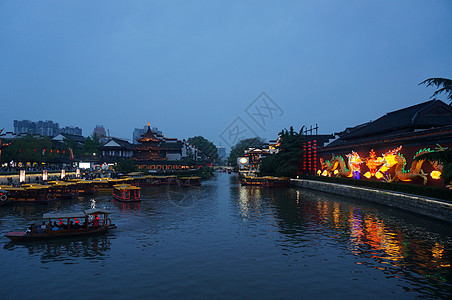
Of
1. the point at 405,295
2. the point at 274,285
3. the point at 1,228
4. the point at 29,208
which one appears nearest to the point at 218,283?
the point at 274,285

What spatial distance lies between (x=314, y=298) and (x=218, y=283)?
397 centimetres

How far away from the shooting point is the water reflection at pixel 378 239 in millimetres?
13792

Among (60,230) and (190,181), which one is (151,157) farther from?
(60,230)

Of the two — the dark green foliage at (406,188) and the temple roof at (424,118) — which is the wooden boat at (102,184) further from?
the temple roof at (424,118)

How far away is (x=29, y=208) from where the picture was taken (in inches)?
1239

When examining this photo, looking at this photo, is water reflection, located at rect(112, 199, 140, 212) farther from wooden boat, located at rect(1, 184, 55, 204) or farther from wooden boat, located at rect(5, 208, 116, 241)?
wooden boat, located at rect(5, 208, 116, 241)

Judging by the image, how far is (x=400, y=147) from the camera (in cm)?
3259

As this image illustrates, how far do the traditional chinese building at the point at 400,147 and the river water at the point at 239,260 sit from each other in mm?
6910

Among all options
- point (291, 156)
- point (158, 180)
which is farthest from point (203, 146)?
point (291, 156)

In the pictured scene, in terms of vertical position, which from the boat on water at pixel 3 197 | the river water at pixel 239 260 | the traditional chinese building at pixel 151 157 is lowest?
the river water at pixel 239 260

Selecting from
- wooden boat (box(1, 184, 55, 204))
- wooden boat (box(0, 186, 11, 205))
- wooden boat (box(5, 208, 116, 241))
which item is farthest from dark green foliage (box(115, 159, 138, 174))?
wooden boat (box(5, 208, 116, 241))

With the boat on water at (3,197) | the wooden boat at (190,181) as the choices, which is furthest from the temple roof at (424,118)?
the boat on water at (3,197)

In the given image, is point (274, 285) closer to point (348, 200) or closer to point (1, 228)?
point (1, 228)

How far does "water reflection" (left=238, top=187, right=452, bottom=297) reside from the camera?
13792 millimetres
